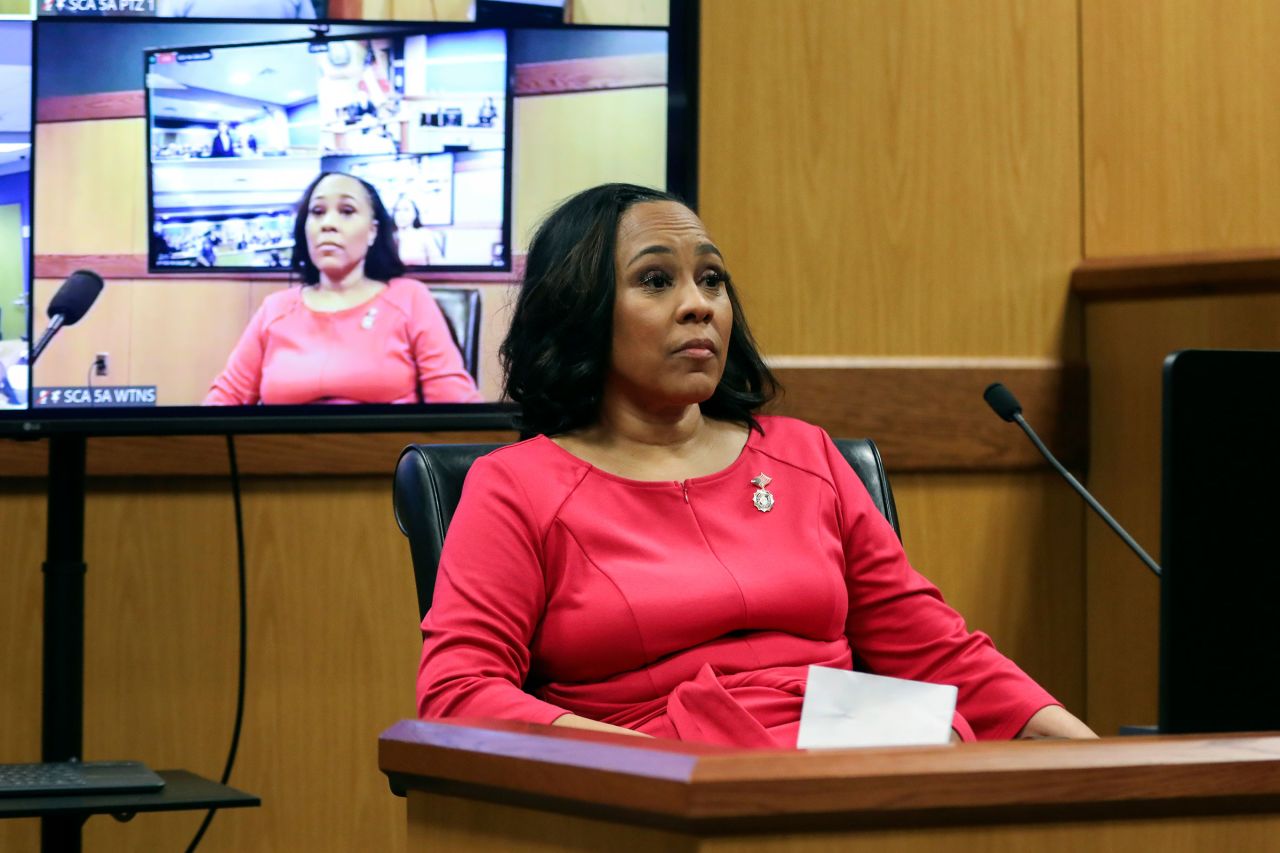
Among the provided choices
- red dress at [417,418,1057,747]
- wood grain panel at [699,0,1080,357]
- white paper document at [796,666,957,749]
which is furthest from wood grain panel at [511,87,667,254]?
white paper document at [796,666,957,749]

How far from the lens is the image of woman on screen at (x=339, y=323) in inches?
90.2

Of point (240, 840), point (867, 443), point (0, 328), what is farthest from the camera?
point (240, 840)

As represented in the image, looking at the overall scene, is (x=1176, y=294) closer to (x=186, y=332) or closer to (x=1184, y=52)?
(x=1184, y=52)

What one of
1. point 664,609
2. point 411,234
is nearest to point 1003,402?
point 664,609

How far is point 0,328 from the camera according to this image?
7.10ft

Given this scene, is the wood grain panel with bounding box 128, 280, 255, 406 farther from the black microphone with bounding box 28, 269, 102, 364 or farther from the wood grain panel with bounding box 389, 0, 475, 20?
the wood grain panel with bounding box 389, 0, 475, 20

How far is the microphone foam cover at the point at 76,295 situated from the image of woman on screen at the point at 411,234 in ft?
1.44

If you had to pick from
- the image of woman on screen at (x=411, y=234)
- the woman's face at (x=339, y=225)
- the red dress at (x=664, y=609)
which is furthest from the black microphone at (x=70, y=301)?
the red dress at (x=664, y=609)

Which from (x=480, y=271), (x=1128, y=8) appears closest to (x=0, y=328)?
(x=480, y=271)

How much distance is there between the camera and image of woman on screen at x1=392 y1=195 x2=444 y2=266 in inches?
92.0

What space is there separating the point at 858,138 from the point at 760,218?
9.5 inches

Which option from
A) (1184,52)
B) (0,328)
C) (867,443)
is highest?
(1184,52)

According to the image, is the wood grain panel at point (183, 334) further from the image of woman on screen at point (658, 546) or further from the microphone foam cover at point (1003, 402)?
the microphone foam cover at point (1003, 402)

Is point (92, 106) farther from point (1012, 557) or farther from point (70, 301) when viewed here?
point (1012, 557)
